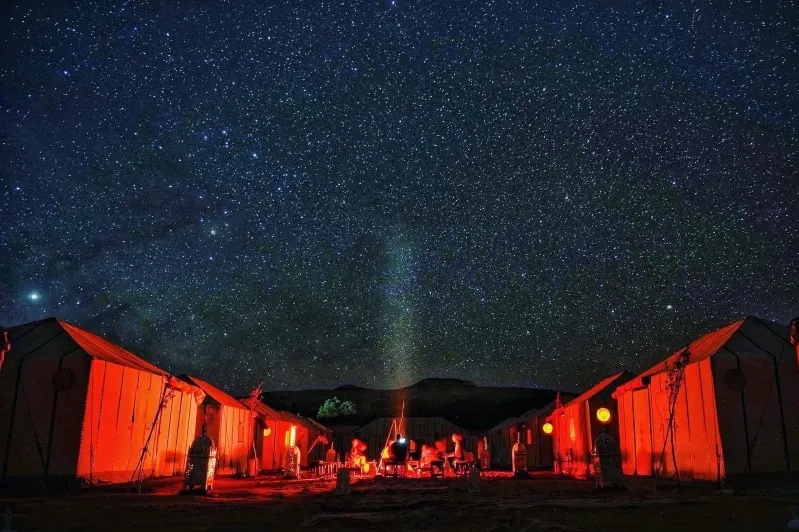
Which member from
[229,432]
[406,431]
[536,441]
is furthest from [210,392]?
[406,431]

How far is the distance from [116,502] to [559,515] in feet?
28.1

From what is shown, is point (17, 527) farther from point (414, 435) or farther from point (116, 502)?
point (414, 435)

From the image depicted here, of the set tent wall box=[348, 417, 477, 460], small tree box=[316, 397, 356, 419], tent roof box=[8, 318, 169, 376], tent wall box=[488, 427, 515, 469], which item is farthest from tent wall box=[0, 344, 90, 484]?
small tree box=[316, 397, 356, 419]

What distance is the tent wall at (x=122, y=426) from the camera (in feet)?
49.8

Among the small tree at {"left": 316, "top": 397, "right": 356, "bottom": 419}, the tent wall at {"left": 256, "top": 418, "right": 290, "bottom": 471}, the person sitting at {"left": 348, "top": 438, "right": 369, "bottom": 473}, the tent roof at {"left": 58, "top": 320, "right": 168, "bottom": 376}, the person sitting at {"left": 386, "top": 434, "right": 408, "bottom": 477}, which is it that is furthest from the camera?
the small tree at {"left": 316, "top": 397, "right": 356, "bottom": 419}

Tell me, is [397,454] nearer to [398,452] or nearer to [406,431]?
[398,452]

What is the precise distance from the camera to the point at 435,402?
80.7 m

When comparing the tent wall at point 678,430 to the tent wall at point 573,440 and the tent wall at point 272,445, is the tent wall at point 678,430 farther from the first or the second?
the tent wall at point 272,445

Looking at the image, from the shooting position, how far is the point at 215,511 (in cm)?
990

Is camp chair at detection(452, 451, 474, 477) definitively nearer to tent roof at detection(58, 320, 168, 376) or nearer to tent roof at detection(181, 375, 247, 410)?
tent roof at detection(181, 375, 247, 410)

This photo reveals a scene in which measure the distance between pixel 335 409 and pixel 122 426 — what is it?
184 feet

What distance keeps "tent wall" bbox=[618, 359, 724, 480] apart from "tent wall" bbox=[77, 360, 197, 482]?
13653 mm

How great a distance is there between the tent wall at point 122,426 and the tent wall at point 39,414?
28cm

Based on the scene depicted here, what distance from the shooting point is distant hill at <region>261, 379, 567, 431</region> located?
2872 inches
